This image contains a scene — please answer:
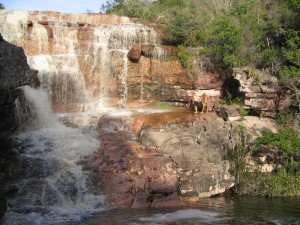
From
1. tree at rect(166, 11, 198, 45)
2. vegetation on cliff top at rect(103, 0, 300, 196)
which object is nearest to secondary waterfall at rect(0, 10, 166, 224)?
tree at rect(166, 11, 198, 45)

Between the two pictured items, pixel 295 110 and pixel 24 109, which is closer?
pixel 24 109

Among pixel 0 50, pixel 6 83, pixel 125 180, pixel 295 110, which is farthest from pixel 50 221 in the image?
pixel 295 110

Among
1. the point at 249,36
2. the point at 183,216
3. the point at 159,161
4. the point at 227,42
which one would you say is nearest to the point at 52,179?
the point at 159,161

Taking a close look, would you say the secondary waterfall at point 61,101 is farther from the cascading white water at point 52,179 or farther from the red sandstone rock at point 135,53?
the red sandstone rock at point 135,53

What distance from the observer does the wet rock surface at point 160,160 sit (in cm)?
1197

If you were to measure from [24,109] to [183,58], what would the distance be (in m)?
8.73

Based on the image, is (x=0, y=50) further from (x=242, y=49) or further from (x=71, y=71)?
(x=242, y=49)

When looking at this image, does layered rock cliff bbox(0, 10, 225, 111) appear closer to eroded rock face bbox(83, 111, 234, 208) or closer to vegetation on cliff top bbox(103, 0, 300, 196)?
vegetation on cliff top bbox(103, 0, 300, 196)

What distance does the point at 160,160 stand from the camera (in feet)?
43.4

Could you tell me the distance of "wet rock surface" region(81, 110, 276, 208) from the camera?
12.0m

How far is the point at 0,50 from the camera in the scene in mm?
7750

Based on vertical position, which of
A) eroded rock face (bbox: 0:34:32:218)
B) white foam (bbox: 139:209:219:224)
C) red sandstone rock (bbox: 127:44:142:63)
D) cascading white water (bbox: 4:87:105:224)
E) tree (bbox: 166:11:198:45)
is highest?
tree (bbox: 166:11:198:45)

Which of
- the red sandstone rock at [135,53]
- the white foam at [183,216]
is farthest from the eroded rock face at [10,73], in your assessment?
the red sandstone rock at [135,53]

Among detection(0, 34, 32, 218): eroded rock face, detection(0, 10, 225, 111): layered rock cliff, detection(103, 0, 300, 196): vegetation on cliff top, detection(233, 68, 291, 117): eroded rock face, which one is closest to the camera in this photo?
detection(0, 34, 32, 218): eroded rock face
